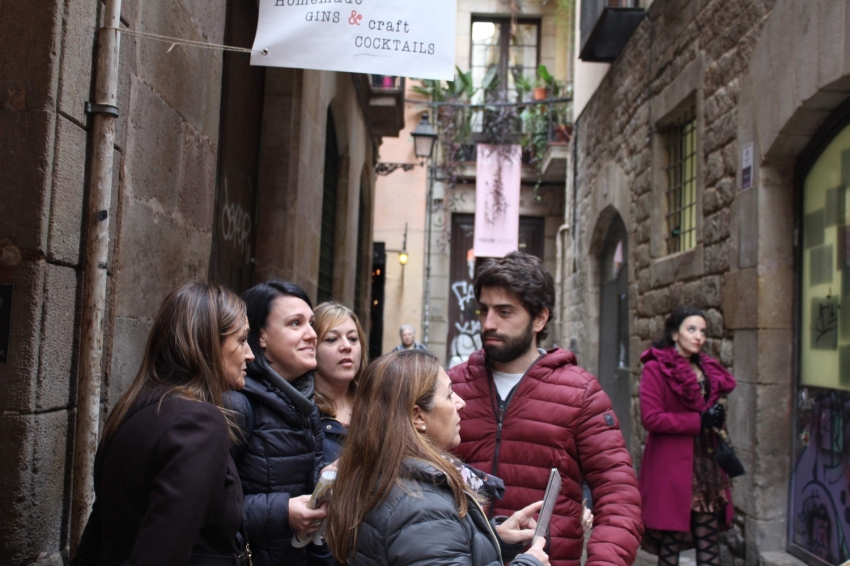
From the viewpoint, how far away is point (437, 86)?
18203 millimetres

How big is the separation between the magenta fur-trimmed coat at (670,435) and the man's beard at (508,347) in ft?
6.63

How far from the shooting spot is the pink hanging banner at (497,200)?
15.3 metres

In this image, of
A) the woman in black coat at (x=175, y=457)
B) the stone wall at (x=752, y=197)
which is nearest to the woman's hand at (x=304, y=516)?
Answer: the woman in black coat at (x=175, y=457)

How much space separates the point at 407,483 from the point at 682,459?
3.19 m

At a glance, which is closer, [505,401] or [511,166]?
[505,401]

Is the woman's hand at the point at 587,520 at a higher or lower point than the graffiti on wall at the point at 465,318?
lower

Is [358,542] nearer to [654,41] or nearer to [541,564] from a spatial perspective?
[541,564]

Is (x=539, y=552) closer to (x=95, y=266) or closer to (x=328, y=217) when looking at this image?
(x=95, y=266)

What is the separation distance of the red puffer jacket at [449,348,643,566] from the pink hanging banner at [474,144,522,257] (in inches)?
486

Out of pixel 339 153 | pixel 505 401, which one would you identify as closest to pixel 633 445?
pixel 339 153

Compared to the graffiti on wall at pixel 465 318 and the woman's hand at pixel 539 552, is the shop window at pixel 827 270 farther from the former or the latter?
the graffiti on wall at pixel 465 318

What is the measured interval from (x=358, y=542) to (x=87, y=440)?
4.97ft

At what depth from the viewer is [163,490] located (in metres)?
1.81

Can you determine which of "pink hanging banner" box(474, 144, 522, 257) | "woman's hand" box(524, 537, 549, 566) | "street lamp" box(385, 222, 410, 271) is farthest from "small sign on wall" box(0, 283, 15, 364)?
"street lamp" box(385, 222, 410, 271)
